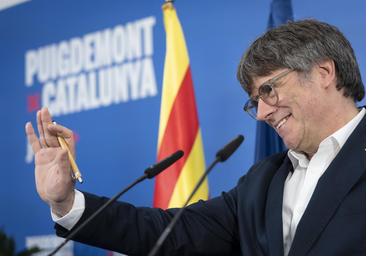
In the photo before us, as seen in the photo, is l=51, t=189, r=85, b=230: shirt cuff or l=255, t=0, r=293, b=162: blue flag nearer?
l=51, t=189, r=85, b=230: shirt cuff

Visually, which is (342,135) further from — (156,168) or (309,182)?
(156,168)

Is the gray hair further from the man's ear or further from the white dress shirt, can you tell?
the white dress shirt

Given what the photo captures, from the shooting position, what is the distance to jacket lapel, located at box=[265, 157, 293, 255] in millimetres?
1329

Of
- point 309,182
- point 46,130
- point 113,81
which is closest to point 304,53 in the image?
point 309,182

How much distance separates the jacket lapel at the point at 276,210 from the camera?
1329 mm

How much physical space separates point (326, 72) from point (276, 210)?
53cm

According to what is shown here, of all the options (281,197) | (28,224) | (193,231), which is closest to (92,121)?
(28,224)

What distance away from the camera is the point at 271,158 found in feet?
5.54

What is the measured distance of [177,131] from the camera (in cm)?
254

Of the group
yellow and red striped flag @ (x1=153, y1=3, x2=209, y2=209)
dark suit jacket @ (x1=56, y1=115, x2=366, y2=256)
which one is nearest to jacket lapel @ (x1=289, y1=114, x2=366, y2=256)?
dark suit jacket @ (x1=56, y1=115, x2=366, y2=256)

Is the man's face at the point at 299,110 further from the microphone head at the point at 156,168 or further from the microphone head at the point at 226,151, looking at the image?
the microphone head at the point at 156,168

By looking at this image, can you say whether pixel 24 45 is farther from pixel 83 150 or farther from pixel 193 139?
pixel 193 139

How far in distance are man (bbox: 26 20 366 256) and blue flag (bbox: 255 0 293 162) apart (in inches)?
28.2

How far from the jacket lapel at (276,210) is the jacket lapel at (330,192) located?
0.31 ft
